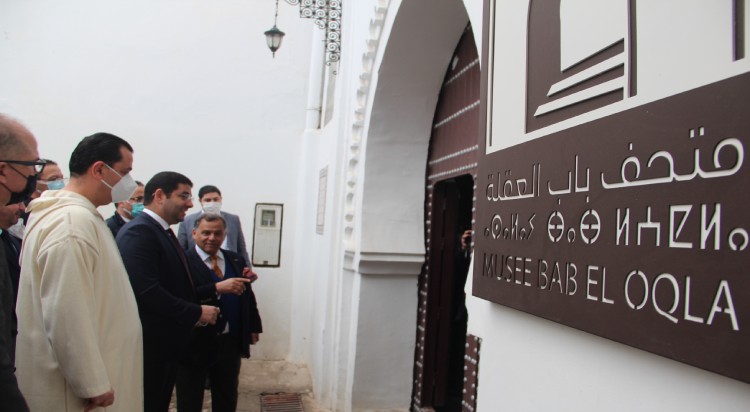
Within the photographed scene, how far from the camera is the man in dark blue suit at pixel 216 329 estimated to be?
3.15 meters

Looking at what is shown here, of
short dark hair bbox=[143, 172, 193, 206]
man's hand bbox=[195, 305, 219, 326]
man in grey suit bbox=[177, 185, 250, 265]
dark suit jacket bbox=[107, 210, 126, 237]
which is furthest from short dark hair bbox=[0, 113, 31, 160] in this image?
man in grey suit bbox=[177, 185, 250, 265]

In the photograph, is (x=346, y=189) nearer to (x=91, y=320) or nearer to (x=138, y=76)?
(x=91, y=320)

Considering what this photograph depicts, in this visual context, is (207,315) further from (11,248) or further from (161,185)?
(11,248)

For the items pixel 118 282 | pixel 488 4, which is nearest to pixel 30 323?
pixel 118 282

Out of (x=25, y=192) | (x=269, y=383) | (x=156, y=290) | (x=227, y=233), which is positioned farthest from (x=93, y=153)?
(x=269, y=383)

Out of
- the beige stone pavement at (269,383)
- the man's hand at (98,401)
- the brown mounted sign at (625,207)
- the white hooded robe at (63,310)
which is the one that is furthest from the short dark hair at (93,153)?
the beige stone pavement at (269,383)

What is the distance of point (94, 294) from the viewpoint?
2.02 m

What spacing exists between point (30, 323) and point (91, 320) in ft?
0.63

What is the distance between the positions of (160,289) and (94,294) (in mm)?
669

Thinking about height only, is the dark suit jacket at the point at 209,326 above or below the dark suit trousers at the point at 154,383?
above

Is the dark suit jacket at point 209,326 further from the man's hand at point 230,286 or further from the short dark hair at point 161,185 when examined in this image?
the short dark hair at point 161,185

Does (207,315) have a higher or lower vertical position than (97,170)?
lower

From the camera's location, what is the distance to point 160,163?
6398mm

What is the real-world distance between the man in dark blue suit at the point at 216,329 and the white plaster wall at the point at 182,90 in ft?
10.6
